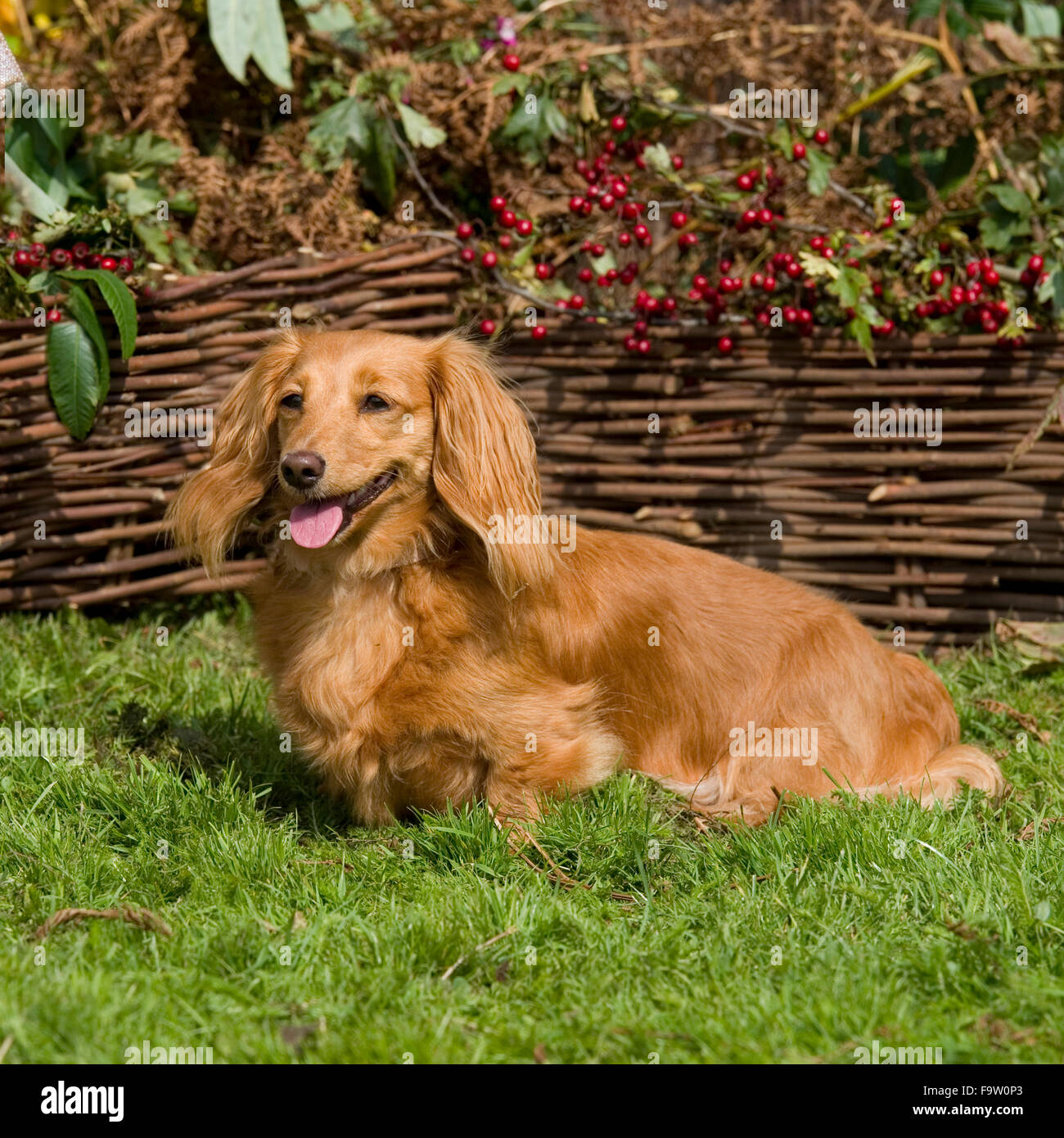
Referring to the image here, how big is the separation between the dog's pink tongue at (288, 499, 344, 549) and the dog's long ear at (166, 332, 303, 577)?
0.35 metres

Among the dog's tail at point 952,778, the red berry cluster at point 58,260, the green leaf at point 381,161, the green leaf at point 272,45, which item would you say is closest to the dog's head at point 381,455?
the dog's tail at point 952,778

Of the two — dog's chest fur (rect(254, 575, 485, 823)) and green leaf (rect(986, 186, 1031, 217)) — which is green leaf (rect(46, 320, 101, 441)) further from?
green leaf (rect(986, 186, 1031, 217))

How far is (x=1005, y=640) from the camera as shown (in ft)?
14.8

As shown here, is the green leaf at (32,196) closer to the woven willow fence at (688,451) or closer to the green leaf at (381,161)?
the woven willow fence at (688,451)

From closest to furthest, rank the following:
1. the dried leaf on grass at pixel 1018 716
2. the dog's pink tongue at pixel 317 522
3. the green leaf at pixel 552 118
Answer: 1. the dog's pink tongue at pixel 317 522
2. the dried leaf on grass at pixel 1018 716
3. the green leaf at pixel 552 118

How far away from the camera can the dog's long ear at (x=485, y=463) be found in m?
3.12

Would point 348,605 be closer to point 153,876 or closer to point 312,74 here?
point 153,876

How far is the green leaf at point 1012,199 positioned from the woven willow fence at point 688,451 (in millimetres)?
492

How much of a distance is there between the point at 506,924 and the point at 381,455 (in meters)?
1.18

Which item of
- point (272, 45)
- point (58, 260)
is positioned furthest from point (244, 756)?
point (272, 45)

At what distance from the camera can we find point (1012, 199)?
4.56m

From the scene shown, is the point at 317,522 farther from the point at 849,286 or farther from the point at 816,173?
the point at 816,173

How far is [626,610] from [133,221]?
247 cm

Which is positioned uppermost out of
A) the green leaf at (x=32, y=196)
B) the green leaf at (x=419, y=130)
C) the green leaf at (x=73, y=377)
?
the green leaf at (x=419, y=130)
